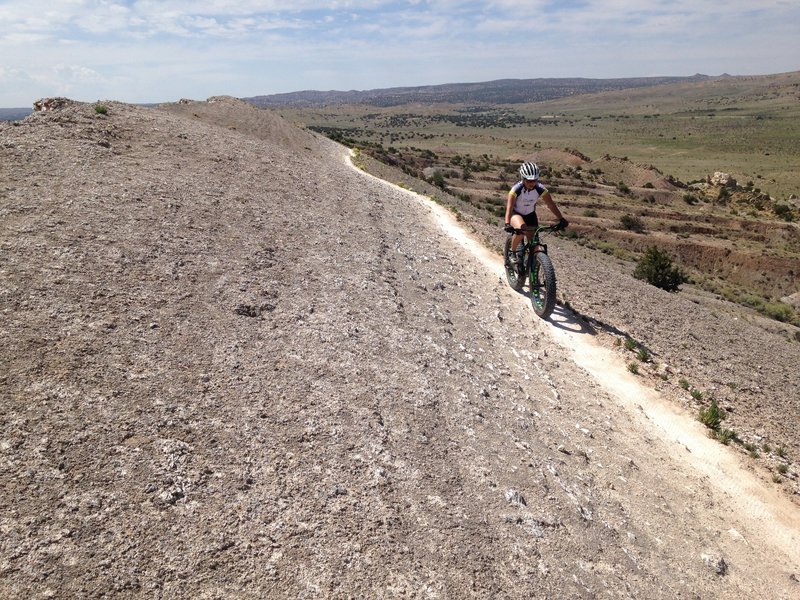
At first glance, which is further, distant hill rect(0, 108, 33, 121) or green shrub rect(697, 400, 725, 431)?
distant hill rect(0, 108, 33, 121)

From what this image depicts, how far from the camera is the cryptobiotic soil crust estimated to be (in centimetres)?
399

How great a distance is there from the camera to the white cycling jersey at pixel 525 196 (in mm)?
9580

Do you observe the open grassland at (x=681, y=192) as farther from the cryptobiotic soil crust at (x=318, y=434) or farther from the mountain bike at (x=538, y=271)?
the cryptobiotic soil crust at (x=318, y=434)

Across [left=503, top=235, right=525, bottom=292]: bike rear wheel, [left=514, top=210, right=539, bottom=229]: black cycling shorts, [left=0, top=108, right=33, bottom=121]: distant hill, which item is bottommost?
[left=503, top=235, right=525, bottom=292]: bike rear wheel

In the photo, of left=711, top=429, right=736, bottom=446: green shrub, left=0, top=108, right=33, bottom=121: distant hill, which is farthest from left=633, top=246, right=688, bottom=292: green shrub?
left=0, top=108, right=33, bottom=121: distant hill

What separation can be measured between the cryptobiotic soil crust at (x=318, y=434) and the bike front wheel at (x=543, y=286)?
33cm

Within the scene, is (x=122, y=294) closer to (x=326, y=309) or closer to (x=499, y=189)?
(x=326, y=309)

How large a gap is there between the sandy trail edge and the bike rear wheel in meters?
0.62

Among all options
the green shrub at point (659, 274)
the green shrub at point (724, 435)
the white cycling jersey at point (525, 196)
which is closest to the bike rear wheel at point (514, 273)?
the white cycling jersey at point (525, 196)

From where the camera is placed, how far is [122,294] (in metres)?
7.05

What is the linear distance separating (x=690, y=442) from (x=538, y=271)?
4.09 metres

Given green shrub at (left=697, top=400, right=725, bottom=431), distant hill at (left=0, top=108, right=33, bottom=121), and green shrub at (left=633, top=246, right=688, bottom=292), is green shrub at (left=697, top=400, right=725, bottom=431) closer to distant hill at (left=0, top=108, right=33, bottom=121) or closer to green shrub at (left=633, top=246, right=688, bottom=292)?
green shrub at (left=633, top=246, right=688, bottom=292)

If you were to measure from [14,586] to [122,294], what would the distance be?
4402mm

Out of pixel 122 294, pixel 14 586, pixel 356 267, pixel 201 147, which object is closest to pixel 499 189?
pixel 201 147
